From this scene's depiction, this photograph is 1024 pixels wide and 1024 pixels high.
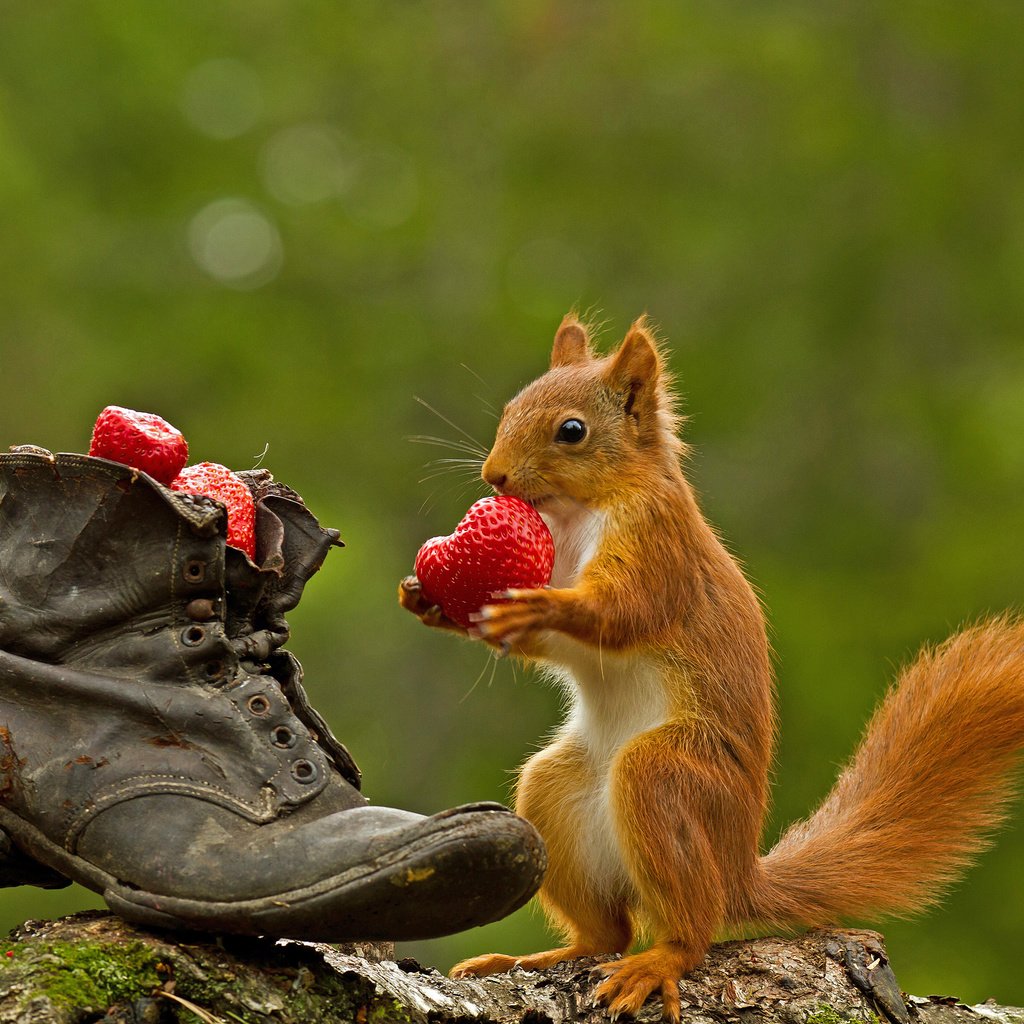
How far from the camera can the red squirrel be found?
1891 mm

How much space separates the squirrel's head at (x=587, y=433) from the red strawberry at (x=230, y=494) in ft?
2.00

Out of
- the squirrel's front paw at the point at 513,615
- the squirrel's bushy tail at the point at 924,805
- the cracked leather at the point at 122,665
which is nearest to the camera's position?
the cracked leather at the point at 122,665

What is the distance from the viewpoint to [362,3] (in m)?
6.28

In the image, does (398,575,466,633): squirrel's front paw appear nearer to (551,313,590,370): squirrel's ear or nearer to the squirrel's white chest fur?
the squirrel's white chest fur

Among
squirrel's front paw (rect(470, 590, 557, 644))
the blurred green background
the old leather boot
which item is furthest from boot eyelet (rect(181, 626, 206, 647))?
the blurred green background

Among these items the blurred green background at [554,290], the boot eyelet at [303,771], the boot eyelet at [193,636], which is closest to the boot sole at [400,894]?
the boot eyelet at [303,771]

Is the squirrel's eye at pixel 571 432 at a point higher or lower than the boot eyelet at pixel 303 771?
Answer: higher

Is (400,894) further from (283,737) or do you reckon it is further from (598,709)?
(598,709)

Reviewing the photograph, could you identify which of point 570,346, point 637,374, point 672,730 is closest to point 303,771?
point 672,730

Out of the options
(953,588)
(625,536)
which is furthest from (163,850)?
(953,588)

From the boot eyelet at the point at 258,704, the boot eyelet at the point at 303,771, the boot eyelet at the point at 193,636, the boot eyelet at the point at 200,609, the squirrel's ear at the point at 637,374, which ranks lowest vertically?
the boot eyelet at the point at 303,771

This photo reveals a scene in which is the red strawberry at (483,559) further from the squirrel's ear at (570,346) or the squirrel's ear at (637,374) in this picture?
the squirrel's ear at (570,346)

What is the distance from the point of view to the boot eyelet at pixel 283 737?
1483mm

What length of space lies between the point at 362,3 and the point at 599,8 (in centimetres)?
104
